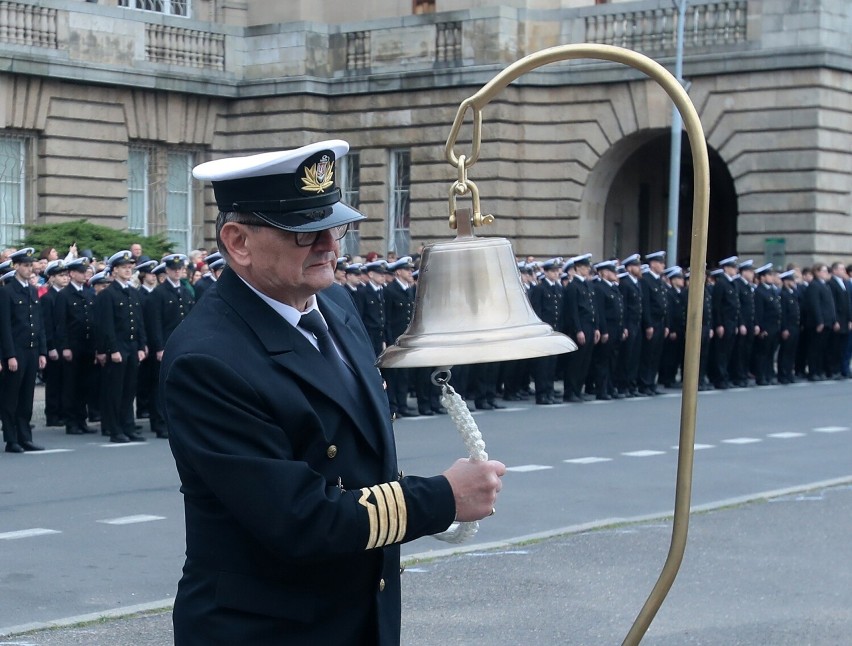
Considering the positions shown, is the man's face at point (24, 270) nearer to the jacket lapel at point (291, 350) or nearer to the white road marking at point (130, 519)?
the white road marking at point (130, 519)

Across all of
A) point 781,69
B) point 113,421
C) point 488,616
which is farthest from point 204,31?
point 488,616

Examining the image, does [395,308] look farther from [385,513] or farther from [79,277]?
[385,513]

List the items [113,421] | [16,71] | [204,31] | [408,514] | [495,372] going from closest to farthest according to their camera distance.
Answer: [408,514]
[113,421]
[495,372]
[16,71]
[204,31]

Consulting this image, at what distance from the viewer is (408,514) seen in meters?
3.25

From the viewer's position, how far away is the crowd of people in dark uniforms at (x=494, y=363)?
1590 cm

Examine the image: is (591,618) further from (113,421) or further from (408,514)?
(113,421)

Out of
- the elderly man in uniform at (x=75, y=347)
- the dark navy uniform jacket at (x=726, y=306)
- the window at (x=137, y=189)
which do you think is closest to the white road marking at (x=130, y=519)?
the elderly man in uniform at (x=75, y=347)

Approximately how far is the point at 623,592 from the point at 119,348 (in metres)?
9.25

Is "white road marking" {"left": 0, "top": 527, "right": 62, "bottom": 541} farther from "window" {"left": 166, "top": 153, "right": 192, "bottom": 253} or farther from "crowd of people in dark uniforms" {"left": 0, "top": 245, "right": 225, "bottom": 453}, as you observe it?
"window" {"left": 166, "top": 153, "right": 192, "bottom": 253}

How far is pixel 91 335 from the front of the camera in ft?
54.2

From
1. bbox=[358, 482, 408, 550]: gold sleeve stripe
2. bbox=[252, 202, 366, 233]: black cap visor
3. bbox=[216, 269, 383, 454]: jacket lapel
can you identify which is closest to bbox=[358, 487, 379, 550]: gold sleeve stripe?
bbox=[358, 482, 408, 550]: gold sleeve stripe

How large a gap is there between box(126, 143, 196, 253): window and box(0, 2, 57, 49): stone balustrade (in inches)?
130

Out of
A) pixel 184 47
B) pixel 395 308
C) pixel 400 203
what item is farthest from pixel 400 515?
pixel 400 203

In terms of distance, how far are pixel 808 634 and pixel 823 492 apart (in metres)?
4.65
